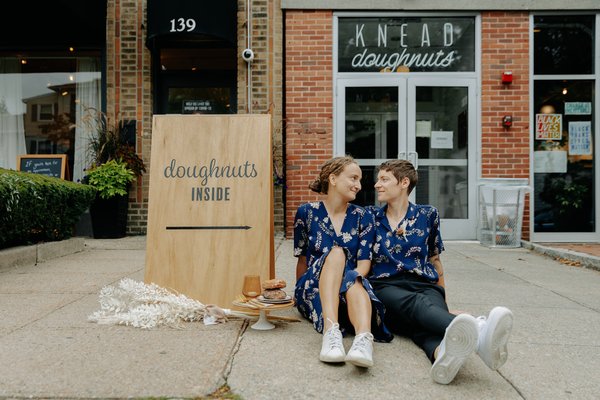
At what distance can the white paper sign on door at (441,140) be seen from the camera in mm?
8023

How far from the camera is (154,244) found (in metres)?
3.51

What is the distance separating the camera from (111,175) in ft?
24.7

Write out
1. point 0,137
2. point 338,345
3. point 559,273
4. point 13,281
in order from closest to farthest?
point 338,345 → point 13,281 → point 559,273 → point 0,137

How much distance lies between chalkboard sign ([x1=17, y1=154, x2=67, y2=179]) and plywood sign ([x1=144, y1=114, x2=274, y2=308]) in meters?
5.30

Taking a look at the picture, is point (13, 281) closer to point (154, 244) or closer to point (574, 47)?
point (154, 244)

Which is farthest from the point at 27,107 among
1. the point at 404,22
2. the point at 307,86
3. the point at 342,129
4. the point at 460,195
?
the point at 460,195

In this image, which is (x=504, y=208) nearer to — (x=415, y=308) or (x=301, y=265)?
(x=301, y=265)

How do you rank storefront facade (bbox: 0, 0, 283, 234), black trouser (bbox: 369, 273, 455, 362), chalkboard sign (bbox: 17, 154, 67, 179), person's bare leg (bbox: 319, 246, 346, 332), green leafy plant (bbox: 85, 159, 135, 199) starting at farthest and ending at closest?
chalkboard sign (bbox: 17, 154, 67, 179)
storefront facade (bbox: 0, 0, 283, 234)
green leafy plant (bbox: 85, 159, 135, 199)
person's bare leg (bbox: 319, 246, 346, 332)
black trouser (bbox: 369, 273, 455, 362)

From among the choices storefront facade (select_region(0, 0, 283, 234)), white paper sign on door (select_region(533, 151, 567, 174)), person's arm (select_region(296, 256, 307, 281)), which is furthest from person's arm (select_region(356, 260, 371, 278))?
white paper sign on door (select_region(533, 151, 567, 174))

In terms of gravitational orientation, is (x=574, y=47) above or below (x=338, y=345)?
above

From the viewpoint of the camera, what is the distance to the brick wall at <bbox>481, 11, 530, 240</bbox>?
25.9ft

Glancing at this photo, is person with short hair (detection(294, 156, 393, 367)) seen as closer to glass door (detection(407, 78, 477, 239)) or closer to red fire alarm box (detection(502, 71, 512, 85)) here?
glass door (detection(407, 78, 477, 239))

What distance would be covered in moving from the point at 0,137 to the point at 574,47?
9.71m

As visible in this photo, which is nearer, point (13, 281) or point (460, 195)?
point (13, 281)
